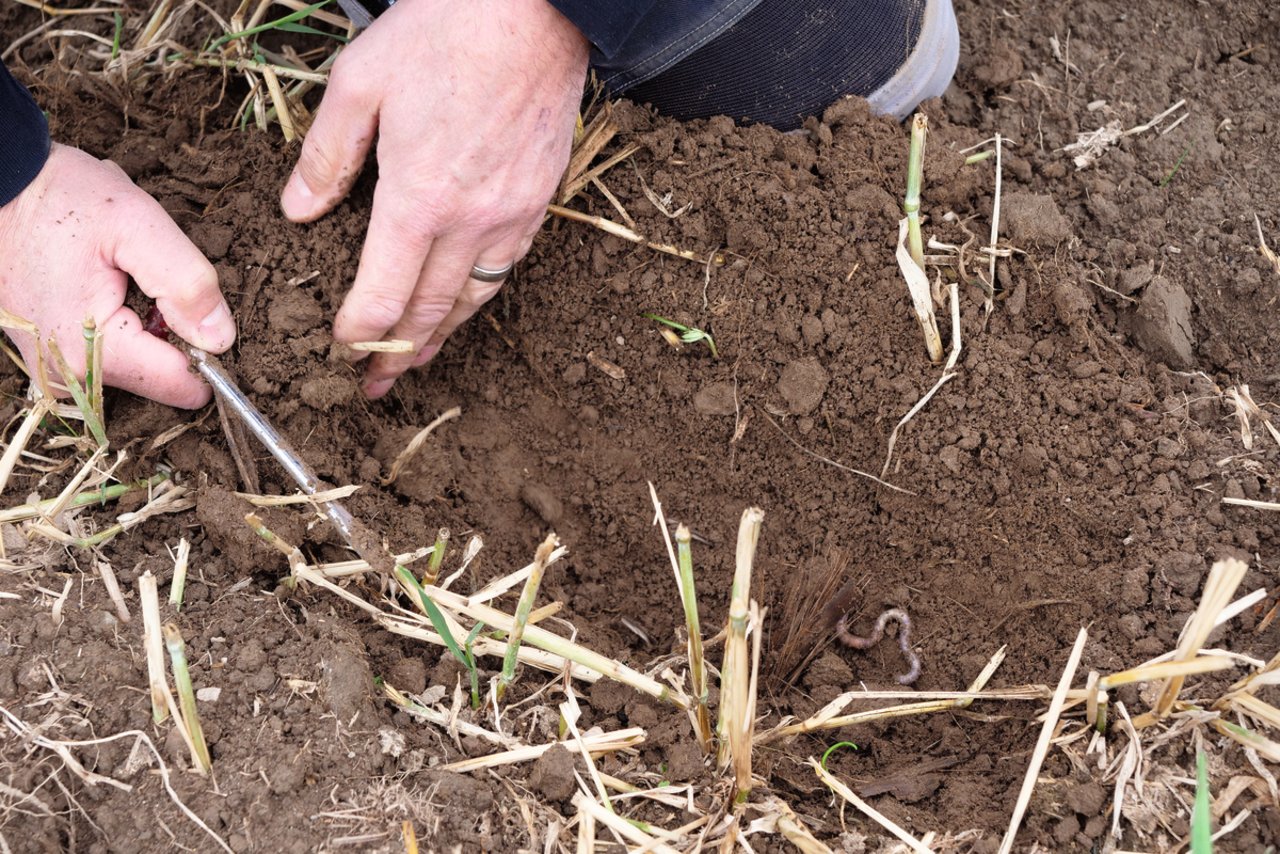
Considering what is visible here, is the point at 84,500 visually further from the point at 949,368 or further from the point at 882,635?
the point at 949,368

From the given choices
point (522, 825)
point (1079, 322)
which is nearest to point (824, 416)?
point (1079, 322)

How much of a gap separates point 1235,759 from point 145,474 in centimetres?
201

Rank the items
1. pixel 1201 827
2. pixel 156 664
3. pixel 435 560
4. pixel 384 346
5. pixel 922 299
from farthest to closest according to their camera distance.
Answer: pixel 922 299 → pixel 384 346 → pixel 435 560 → pixel 156 664 → pixel 1201 827

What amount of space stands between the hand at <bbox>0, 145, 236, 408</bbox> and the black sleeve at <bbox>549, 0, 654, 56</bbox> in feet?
2.70

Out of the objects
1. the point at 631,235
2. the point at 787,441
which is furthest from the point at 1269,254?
the point at 631,235

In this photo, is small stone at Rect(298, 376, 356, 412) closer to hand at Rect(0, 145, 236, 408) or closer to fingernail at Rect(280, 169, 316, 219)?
hand at Rect(0, 145, 236, 408)

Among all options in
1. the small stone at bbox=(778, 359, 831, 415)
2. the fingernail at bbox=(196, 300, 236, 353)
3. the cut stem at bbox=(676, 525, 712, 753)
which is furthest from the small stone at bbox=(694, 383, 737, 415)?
the fingernail at bbox=(196, 300, 236, 353)

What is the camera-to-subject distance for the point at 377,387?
88.1 inches

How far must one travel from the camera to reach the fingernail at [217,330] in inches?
77.2

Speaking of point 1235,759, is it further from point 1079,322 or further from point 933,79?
point 933,79

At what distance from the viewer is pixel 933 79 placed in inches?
92.4

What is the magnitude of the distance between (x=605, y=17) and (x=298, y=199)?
0.71 m

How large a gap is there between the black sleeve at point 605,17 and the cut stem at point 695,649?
90 centimetres

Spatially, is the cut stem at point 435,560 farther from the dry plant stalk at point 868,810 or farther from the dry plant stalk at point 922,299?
the dry plant stalk at point 922,299
